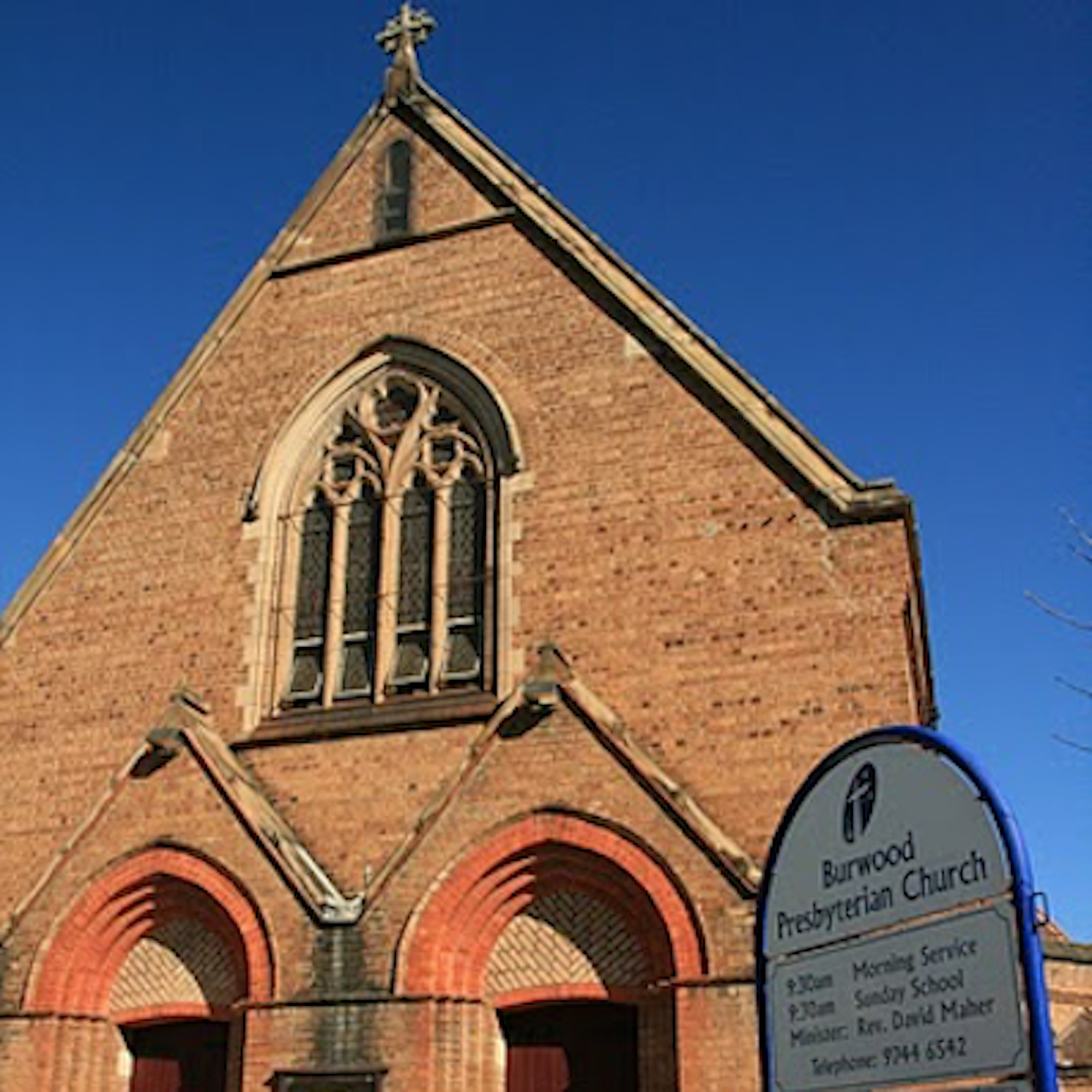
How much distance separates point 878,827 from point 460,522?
411 inches

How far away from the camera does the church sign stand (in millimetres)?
4953

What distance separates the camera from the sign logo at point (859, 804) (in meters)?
5.86

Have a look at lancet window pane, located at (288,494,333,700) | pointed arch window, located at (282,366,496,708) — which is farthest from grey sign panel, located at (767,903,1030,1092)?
lancet window pane, located at (288,494,333,700)

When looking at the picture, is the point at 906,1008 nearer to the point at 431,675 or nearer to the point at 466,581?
the point at 431,675

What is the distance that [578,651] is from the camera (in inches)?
561

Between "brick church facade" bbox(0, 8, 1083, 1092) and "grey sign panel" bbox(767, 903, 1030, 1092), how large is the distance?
20.7ft

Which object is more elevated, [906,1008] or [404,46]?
[404,46]

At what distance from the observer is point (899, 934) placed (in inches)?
216

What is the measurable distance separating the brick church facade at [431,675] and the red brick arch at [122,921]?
1.6 inches

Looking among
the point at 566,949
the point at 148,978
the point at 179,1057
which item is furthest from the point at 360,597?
the point at 179,1057

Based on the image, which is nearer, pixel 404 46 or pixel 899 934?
pixel 899 934

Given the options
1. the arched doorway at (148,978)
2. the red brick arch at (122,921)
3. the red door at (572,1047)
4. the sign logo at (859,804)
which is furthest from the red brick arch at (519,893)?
the sign logo at (859,804)

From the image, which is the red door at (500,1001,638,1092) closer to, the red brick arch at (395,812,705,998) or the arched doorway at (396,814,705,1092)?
the arched doorway at (396,814,705,1092)

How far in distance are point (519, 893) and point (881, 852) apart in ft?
27.4
